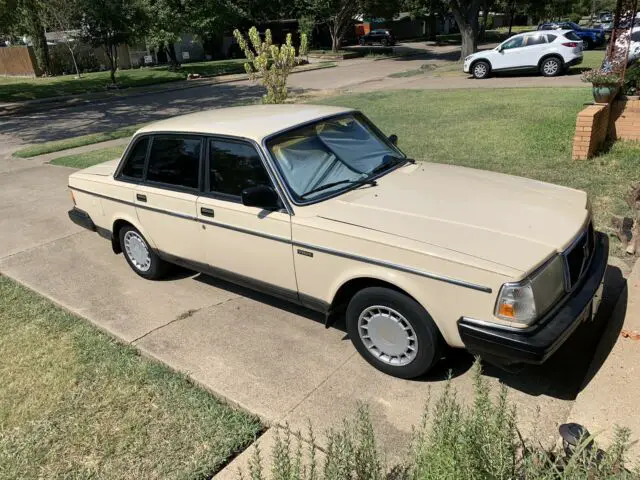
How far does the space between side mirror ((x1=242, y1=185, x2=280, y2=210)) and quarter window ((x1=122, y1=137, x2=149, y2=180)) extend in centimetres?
162

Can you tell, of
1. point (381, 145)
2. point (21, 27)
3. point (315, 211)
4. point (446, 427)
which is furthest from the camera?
point (21, 27)

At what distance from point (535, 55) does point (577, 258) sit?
19.0 metres

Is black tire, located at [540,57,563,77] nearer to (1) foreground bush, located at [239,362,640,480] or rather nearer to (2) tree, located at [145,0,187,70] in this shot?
(1) foreground bush, located at [239,362,640,480]

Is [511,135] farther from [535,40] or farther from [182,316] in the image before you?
[535,40]

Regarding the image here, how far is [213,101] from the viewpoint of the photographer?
19.5m

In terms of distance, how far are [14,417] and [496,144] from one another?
26.9 ft

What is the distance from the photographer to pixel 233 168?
4.02 metres

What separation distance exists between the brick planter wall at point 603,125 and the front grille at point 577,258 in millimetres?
4683

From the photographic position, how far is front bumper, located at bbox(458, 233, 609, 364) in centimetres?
277

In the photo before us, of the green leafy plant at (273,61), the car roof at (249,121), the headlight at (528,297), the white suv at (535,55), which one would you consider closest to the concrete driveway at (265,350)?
the headlight at (528,297)

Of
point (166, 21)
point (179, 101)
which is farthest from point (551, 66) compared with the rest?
point (166, 21)

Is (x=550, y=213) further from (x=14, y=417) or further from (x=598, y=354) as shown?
(x=14, y=417)

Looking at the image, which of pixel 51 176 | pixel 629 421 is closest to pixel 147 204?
pixel 629 421

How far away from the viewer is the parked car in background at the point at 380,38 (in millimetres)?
46688
